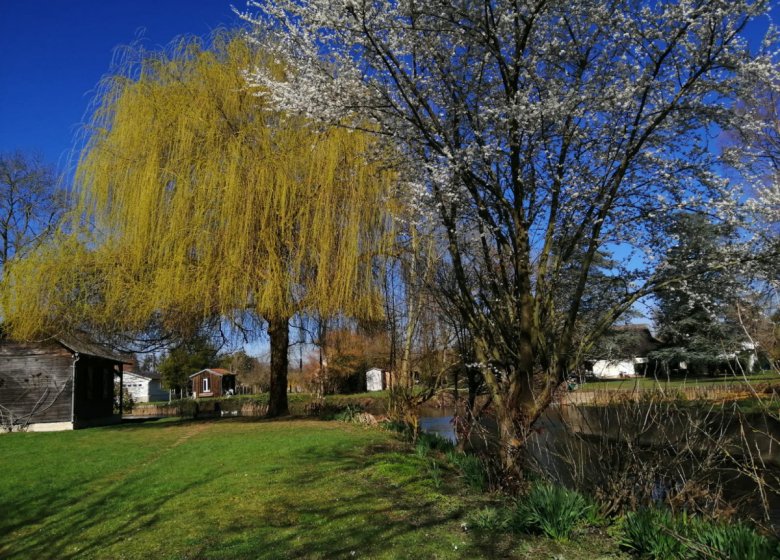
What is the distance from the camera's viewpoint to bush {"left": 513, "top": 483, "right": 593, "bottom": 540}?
5.07 m

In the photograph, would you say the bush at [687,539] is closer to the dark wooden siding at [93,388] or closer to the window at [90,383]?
the dark wooden siding at [93,388]

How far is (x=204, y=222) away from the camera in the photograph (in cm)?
1573

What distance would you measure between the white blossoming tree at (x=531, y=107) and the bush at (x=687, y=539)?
2.27m

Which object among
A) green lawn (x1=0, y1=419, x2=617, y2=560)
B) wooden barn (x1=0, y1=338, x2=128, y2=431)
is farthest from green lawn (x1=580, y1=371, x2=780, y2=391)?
wooden barn (x1=0, y1=338, x2=128, y2=431)

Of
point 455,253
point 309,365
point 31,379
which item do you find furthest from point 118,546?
point 309,365

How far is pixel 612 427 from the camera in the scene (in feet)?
21.9

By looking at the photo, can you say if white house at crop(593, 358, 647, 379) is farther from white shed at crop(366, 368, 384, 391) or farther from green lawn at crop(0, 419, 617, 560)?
white shed at crop(366, 368, 384, 391)

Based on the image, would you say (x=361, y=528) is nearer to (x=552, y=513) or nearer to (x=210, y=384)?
(x=552, y=513)

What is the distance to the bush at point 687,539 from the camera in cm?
390

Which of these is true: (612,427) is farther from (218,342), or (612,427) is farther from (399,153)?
(218,342)

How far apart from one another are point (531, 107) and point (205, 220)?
11490mm

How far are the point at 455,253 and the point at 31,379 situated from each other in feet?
55.7

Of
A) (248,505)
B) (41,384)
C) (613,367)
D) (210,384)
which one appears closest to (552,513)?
(248,505)

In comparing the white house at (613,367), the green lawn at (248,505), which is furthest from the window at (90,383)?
the white house at (613,367)
